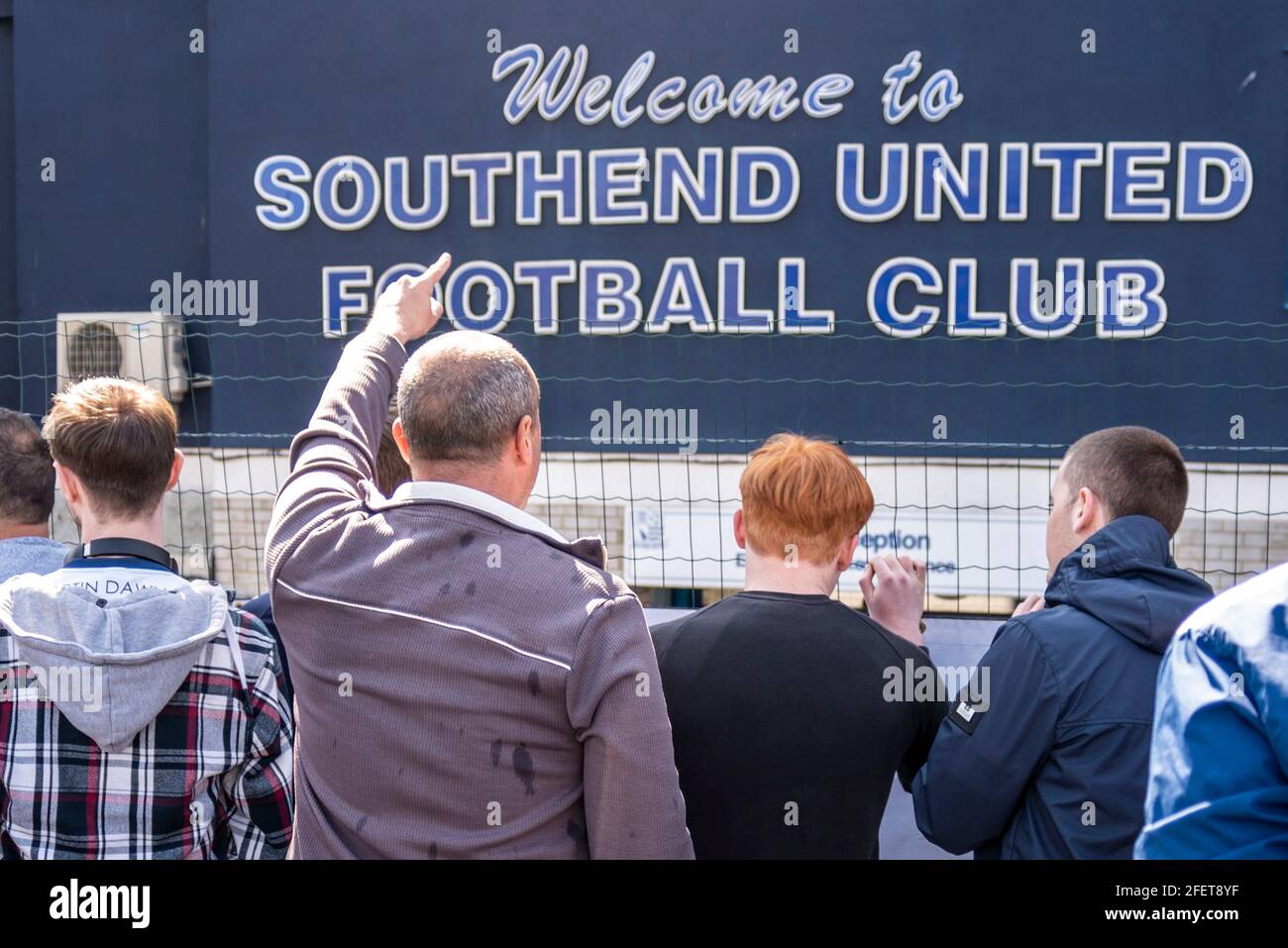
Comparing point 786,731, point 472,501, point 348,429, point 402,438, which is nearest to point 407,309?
point 348,429

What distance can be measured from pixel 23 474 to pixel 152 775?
791 mm

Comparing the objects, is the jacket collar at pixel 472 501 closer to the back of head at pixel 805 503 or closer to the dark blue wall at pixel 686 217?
the back of head at pixel 805 503

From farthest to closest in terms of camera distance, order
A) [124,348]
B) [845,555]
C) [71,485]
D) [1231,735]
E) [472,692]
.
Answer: [124,348] < [845,555] < [71,485] < [472,692] < [1231,735]

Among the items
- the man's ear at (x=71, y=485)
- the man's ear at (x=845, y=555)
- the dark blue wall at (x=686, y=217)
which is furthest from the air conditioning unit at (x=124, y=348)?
the man's ear at (x=845, y=555)

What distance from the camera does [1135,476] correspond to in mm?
2256

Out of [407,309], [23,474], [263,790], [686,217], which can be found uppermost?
[686,217]

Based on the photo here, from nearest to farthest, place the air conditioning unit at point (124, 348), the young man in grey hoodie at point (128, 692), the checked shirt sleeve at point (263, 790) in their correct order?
the young man in grey hoodie at point (128, 692)
the checked shirt sleeve at point (263, 790)
the air conditioning unit at point (124, 348)

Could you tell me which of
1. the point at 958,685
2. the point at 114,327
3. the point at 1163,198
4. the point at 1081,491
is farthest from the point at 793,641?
the point at 114,327

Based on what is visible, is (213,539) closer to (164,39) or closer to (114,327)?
(114,327)

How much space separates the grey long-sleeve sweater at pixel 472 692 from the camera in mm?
1641

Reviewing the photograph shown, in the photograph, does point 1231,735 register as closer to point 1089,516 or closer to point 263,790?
point 1089,516

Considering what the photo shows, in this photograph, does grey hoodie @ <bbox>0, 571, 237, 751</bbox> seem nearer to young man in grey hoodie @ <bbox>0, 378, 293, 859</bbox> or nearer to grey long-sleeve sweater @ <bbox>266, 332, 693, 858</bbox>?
young man in grey hoodie @ <bbox>0, 378, 293, 859</bbox>

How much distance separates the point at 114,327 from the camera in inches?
360

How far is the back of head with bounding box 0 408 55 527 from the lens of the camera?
7.38ft
